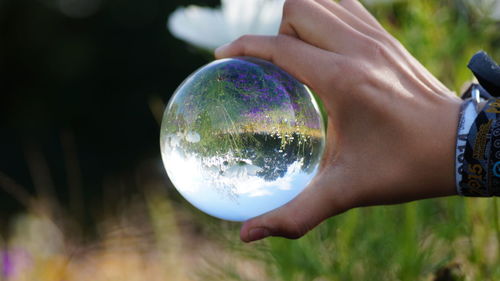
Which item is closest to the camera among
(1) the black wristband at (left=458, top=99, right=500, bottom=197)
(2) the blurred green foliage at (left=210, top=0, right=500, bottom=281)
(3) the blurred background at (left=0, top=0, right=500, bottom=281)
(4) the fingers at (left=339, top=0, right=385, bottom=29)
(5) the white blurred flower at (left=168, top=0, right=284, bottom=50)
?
(1) the black wristband at (left=458, top=99, right=500, bottom=197)

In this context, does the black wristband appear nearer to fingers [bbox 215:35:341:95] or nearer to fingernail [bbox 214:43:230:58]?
fingers [bbox 215:35:341:95]

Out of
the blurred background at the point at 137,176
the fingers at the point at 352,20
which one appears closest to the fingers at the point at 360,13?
the fingers at the point at 352,20

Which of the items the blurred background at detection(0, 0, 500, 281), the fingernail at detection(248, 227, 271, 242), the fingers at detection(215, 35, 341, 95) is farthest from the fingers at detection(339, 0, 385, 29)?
the fingernail at detection(248, 227, 271, 242)

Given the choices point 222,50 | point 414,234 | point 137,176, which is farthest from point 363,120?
point 137,176

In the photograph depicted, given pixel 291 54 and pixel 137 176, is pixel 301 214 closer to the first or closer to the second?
pixel 291 54

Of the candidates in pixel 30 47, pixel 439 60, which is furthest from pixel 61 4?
pixel 439 60
